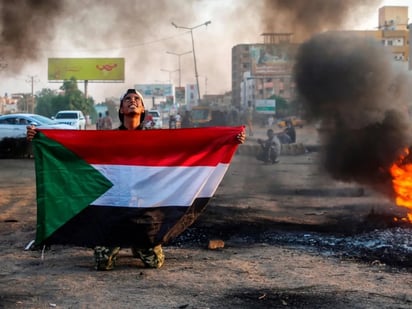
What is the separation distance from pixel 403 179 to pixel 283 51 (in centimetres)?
552

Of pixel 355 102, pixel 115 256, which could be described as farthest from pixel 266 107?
pixel 115 256

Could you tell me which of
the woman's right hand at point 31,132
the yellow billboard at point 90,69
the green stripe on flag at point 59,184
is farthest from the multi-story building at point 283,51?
the yellow billboard at point 90,69

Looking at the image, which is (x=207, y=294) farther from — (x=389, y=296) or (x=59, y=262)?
(x=59, y=262)

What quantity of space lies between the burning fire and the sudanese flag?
12.6ft

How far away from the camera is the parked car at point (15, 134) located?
19578 millimetres

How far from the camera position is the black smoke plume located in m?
9.15

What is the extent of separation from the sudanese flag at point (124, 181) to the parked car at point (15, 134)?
14.6 metres

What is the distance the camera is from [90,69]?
58.5m

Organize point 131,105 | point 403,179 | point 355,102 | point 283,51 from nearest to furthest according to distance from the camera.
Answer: point 131,105 < point 403,179 < point 355,102 < point 283,51

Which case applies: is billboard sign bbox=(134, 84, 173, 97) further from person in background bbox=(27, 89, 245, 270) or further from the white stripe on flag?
the white stripe on flag

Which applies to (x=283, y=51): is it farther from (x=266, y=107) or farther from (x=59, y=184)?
(x=266, y=107)

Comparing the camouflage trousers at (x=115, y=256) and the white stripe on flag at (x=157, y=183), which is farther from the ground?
the white stripe on flag at (x=157, y=183)

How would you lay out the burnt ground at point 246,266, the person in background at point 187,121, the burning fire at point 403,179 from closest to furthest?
the burnt ground at point 246,266
the burning fire at point 403,179
the person in background at point 187,121

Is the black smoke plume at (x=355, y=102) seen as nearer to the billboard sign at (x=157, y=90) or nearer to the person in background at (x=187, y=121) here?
the person in background at (x=187, y=121)
